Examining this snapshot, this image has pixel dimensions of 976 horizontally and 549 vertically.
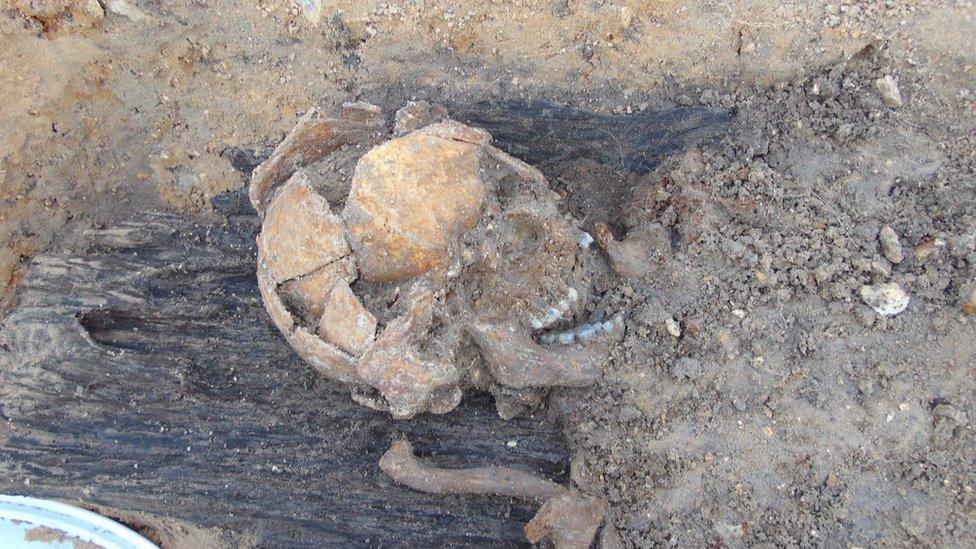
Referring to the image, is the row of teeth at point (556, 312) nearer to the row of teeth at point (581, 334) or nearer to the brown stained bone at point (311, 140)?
the row of teeth at point (581, 334)

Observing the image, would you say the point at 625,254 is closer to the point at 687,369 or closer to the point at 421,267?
the point at 687,369

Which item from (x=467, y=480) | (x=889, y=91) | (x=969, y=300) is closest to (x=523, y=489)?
(x=467, y=480)

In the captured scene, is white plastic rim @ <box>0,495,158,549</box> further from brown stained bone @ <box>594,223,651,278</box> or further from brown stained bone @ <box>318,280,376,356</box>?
brown stained bone @ <box>594,223,651,278</box>

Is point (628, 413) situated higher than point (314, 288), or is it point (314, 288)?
point (314, 288)

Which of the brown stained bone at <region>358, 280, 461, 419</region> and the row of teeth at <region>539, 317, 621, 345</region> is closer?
the brown stained bone at <region>358, 280, 461, 419</region>

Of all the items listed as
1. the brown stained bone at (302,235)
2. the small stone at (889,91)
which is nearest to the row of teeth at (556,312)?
the brown stained bone at (302,235)

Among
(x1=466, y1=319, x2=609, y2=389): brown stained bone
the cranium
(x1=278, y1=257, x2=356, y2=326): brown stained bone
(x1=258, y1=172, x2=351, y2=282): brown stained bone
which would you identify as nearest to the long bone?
the cranium

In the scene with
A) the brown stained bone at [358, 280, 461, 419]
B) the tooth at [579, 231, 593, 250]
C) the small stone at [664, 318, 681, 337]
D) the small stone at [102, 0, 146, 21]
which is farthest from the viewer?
the small stone at [102, 0, 146, 21]
